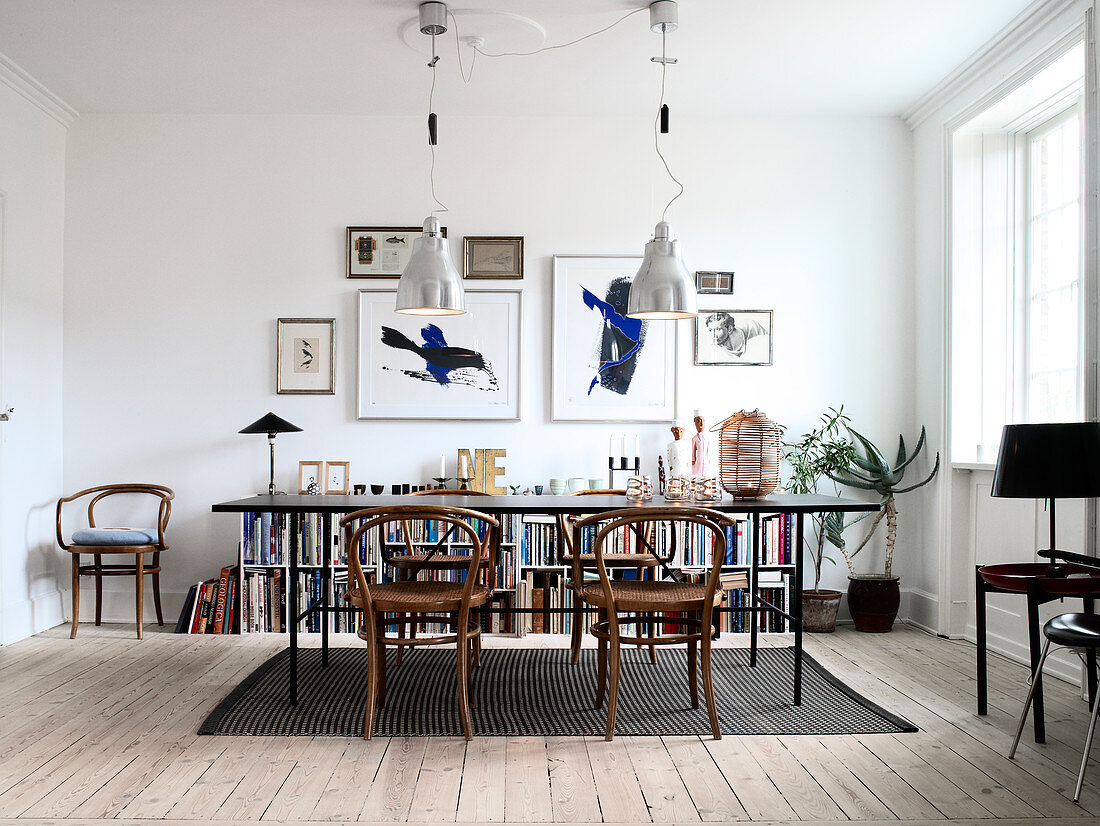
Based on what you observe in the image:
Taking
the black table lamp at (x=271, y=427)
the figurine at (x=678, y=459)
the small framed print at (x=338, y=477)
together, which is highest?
the black table lamp at (x=271, y=427)

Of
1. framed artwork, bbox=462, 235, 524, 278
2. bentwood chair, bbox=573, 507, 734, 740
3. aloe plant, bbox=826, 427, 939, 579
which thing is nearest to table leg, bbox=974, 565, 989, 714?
bentwood chair, bbox=573, 507, 734, 740

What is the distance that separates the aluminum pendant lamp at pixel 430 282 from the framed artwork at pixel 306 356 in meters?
1.95

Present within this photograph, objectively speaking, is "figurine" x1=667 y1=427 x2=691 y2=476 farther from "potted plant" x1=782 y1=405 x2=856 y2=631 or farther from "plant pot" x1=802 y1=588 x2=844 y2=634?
"plant pot" x1=802 y1=588 x2=844 y2=634

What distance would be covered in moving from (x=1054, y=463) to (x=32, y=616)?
5260 mm

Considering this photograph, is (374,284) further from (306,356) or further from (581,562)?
(581,562)

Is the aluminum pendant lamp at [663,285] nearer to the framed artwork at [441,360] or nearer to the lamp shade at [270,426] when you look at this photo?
the framed artwork at [441,360]

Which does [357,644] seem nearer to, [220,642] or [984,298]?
[220,642]

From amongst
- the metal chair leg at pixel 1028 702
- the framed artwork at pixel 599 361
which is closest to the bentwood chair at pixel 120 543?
the framed artwork at pixel 599 361

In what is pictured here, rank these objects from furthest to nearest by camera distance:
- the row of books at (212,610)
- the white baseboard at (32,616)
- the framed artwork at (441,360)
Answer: the framed artwork at (441,360) → the row of books at (212,610) → the white baseboard at (32,616)

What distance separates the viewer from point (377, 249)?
5531mm

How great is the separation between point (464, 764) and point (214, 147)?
4.22 metres

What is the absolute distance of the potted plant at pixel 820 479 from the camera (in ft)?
17.3

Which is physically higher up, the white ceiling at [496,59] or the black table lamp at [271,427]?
the white ceiling at [496,59]

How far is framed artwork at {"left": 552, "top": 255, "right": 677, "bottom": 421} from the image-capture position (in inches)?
218
